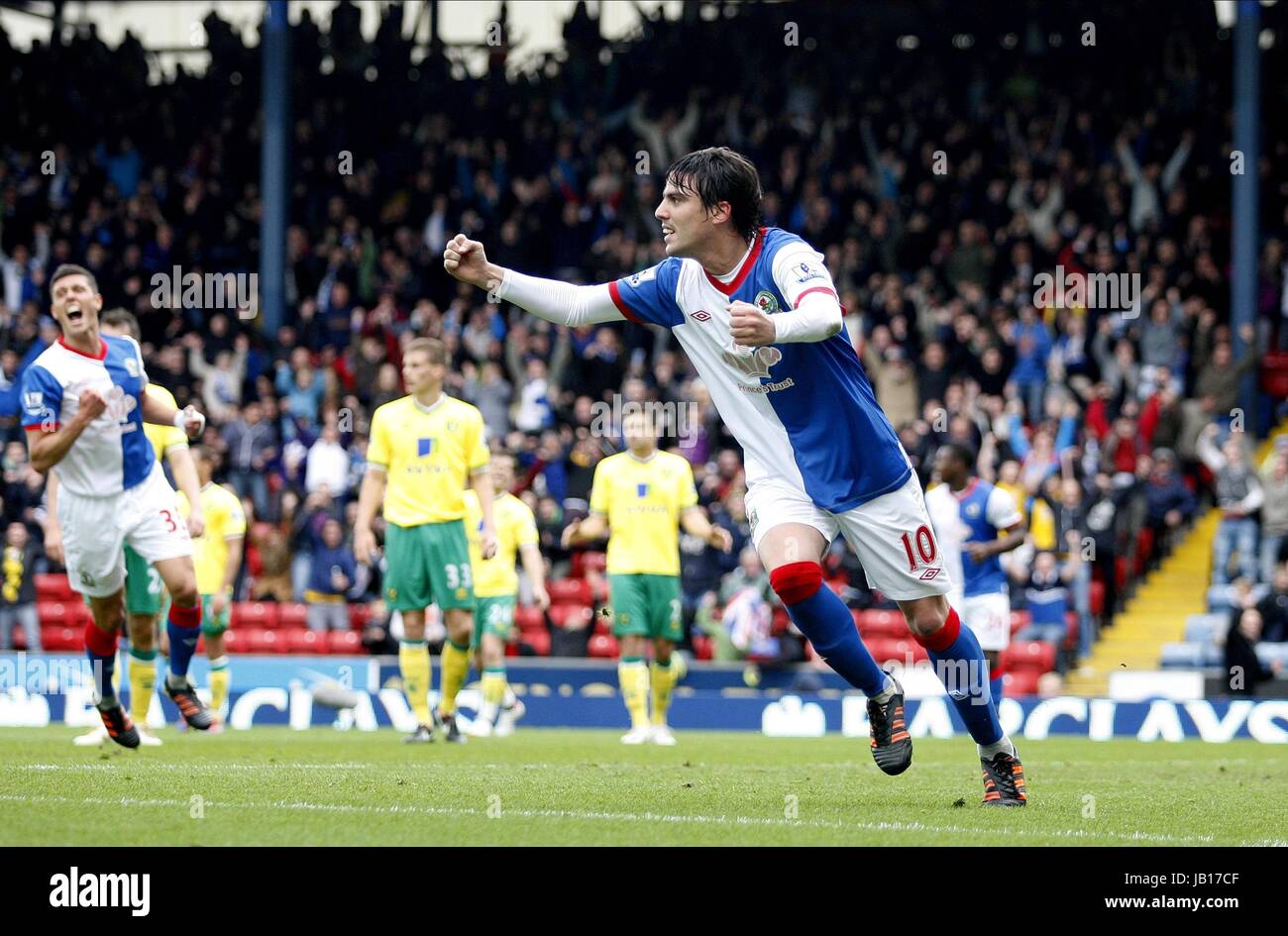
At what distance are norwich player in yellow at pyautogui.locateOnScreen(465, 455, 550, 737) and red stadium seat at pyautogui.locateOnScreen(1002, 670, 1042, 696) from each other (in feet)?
17.9

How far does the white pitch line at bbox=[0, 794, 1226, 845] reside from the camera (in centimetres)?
660

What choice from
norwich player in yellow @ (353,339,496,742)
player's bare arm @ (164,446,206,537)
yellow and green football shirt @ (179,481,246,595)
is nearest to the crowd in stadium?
yellow and green football shirt @ (179,481,246,595)

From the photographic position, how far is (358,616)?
21328 mm

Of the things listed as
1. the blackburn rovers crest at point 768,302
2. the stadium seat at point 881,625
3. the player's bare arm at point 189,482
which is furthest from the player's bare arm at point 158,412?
the stadium seat at point 881,625

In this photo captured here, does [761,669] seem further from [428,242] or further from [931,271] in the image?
[428,242]

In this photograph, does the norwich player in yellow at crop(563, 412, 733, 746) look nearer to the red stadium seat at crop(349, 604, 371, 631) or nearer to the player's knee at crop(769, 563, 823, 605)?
the red stadium seat at crop(349, 604, 371, 631)

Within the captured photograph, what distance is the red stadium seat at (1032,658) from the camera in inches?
744

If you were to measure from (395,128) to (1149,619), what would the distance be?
14.6m

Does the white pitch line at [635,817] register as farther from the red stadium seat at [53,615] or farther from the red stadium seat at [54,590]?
the red stadium seat at [54,590]

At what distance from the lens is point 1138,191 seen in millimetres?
24406

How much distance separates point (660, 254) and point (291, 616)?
25.2 feet

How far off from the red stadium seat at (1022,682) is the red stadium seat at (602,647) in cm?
456
